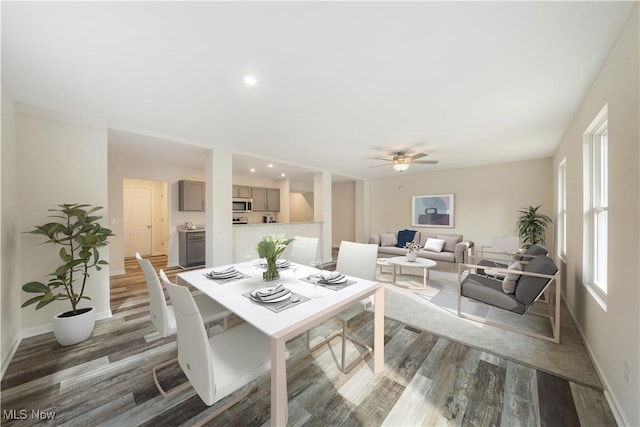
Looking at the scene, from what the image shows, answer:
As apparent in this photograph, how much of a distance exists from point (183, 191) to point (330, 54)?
16.6ft

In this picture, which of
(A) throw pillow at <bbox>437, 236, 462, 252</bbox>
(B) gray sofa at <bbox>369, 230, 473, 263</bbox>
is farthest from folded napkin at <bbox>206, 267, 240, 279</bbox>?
(A) throw pillow at <bbox>437, 236, 462, 252</bbox>

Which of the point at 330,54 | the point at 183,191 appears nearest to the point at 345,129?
the point at 330,54

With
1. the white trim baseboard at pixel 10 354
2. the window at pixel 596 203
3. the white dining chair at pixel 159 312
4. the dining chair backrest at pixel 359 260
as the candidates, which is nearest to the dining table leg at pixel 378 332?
the dining chair backrest at pixel 359 260

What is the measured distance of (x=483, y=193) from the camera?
5.57 meters

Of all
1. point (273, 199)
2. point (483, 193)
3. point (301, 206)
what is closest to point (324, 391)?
point (483, 193)

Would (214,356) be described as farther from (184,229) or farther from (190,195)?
(190,195)

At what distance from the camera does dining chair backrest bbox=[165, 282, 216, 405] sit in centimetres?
112

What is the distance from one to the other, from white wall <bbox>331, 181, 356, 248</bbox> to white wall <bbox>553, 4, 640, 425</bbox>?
6045mm

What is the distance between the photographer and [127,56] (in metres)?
1.66

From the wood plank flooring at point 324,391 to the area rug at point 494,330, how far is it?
16 centimetres

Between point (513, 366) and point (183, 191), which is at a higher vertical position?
point (183, 191)

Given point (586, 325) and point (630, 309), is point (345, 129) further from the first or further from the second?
point (586, 325)

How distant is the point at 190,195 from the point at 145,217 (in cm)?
243

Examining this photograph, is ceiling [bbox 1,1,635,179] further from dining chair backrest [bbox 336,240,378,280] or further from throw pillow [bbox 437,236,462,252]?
throw pillow [bbox 437,236,462,252]
